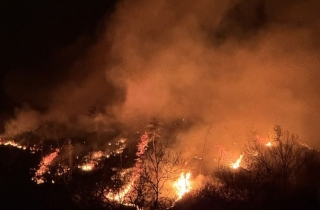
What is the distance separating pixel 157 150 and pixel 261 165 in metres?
11.6

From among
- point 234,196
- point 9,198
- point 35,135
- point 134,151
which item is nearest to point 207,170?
point 134,151

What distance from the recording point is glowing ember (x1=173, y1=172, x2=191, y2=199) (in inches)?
947

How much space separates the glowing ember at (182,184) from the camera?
24.1 meters

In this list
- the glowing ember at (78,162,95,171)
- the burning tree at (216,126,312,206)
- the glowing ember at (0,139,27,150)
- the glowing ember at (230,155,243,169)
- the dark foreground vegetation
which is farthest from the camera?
the glowing ember at (0,139,27,150)

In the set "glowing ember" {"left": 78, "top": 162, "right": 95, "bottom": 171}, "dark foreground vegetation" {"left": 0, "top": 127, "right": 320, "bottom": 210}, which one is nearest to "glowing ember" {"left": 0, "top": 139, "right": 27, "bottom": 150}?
"glowing ember" {"left": 78, "top": 162, "right": 95, "bottom": 171}

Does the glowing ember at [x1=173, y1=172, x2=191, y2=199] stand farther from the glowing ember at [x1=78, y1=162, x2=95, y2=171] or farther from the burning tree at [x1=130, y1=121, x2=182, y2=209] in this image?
the glowing ember at [x1=78, y1=162, x2=95, y2=171]

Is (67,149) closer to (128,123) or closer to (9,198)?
(128,123)

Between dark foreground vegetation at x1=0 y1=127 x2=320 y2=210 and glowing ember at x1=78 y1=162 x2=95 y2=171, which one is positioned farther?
glowing ember at x1=78 y1=162 x2=95 y2=171

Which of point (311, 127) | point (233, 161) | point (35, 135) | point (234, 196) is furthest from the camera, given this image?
point (35, 135)

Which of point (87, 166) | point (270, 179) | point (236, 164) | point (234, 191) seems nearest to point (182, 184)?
point (236, 164)

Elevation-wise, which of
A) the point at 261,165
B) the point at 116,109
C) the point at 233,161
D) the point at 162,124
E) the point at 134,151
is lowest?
the point at 261,165

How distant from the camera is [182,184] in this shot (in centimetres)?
2514

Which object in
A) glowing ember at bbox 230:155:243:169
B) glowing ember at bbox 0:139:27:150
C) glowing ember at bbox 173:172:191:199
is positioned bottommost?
glowing ember at bbox 173:172:191:199

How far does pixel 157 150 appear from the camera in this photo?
97.7 ft
